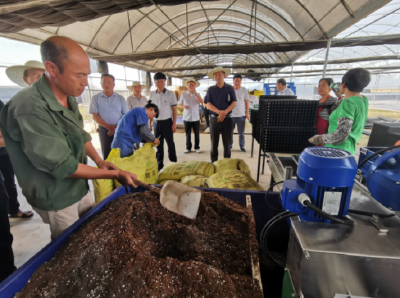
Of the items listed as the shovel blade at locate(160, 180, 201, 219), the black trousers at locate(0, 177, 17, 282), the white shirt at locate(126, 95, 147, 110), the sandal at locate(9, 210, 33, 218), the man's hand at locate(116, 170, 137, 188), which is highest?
the white shirt at locate(126, 95, 147, 110)

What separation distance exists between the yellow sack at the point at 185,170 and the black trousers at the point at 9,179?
5.30 ft

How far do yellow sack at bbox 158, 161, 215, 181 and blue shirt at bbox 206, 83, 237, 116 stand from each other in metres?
1.19

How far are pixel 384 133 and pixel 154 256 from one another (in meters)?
3.19

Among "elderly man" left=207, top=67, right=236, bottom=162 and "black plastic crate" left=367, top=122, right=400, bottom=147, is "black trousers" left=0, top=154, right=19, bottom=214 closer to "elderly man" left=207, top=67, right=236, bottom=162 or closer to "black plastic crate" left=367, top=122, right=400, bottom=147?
"elderly man" left=207, top=67, right=236, bottom=162

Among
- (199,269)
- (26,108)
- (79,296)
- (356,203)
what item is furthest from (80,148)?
(356,203)

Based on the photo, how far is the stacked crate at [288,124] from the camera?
2031 mm

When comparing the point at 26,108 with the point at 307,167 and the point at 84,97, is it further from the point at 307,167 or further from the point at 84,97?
the point at 84,97

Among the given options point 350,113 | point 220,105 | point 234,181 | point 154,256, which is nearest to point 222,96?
point 220,105

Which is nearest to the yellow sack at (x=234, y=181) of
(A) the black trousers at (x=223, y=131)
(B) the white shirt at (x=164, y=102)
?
(A) the black trousers at (x=223, y=131)

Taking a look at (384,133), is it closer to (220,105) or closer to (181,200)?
(220,105)

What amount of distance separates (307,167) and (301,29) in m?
6.84

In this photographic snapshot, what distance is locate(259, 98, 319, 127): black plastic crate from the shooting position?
6.62ft

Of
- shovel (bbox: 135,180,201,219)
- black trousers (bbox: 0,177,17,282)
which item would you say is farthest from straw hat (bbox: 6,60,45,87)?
shovel (bbox: 135,180,201,219)

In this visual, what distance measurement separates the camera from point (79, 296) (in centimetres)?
69
